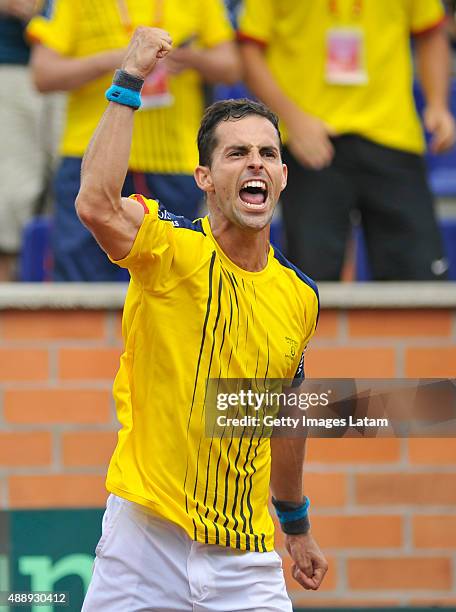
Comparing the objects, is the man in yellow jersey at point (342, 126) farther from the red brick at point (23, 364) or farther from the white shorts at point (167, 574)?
the white shorts at point (167, 574)

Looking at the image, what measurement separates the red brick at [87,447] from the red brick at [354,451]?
772 mm

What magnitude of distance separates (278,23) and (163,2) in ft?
1.63

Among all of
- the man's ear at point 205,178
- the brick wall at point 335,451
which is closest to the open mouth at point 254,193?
the man's ear at point 205,178

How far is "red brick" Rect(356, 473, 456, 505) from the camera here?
16.9 feet

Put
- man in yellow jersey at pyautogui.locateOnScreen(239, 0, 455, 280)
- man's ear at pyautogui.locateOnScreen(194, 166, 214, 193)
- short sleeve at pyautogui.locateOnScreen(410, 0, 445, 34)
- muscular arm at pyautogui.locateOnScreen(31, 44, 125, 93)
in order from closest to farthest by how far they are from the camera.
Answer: man's ear at pyautogui.locateOnScreen(194, 166, 214, 193) < muscular arm at pyautogui.locateOnScreen(31, 44, 125, 93) < man in yellow jersey at pyautogui.locateOnScreen(239, 0, 455, 280) < short sleeve at pyautogui.locateOnScreen(410, 0, 445, 34)

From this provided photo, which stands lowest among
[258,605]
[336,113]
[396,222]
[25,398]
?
[258,605]

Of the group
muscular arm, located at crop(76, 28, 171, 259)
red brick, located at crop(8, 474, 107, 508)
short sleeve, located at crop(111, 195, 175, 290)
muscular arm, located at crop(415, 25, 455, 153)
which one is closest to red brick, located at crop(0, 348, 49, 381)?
red brick, located at crop(8, 474, 107, 508)

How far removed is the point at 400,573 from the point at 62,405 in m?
1.46

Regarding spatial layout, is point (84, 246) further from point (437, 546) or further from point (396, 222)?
point (437, 546)

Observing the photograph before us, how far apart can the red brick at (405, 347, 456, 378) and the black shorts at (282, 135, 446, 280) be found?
489 millimetres

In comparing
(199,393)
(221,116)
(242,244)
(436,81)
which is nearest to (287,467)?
(199,393)

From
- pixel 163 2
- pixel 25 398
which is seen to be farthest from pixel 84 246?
pixel 163 2

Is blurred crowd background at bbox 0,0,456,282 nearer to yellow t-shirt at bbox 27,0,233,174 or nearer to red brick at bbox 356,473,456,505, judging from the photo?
yellow t-shirt at bbox 27,0,233,174

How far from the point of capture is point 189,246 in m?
3.62
